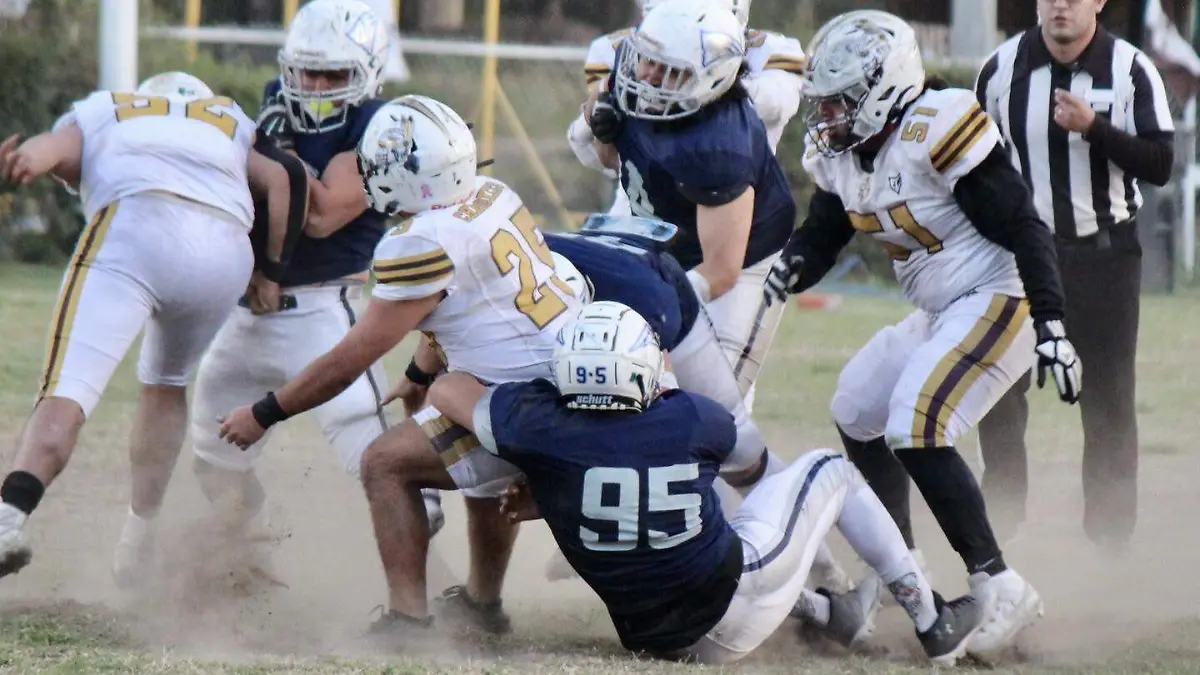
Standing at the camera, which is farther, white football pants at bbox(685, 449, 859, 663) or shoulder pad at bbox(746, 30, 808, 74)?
shoulder pad at bbox(746, 30, 808, 74)

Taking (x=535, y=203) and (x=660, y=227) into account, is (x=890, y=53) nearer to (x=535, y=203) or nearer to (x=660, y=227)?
(x=660, y=227)

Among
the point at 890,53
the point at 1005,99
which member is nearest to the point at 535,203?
the point at 1005,99

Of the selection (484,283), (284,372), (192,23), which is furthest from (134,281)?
(192,23)

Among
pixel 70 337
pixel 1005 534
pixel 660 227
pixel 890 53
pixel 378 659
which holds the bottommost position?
pixel 1005 534

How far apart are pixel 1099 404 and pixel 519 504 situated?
2680 millimetres

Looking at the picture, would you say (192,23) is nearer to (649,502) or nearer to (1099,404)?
(1099,404)

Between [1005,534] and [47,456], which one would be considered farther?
[1005,534]

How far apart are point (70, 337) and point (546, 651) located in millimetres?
1795

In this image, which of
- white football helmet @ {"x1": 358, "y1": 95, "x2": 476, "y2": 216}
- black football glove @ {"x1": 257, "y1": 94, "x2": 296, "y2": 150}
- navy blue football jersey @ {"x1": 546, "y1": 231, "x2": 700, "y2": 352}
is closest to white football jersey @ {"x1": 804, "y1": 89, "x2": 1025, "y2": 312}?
navy blue football jersey @ {"x1": 546, "y1": 231, "x2": 700, "y2": 352}

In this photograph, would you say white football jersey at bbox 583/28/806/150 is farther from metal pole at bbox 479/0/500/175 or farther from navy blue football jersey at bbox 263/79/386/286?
metal pole at bbox 479/0/500/175

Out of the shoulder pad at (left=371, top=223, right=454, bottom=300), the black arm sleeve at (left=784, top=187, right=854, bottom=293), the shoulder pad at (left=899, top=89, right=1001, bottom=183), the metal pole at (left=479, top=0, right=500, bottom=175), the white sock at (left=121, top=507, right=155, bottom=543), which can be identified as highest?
the shoulder pad at (left=899, top=89, right=1001, bottom=183)

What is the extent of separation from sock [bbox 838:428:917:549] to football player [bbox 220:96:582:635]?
4.48ft

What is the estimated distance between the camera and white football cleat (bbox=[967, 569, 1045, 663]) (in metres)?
4.96

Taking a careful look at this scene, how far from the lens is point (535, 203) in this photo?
17.0 m
